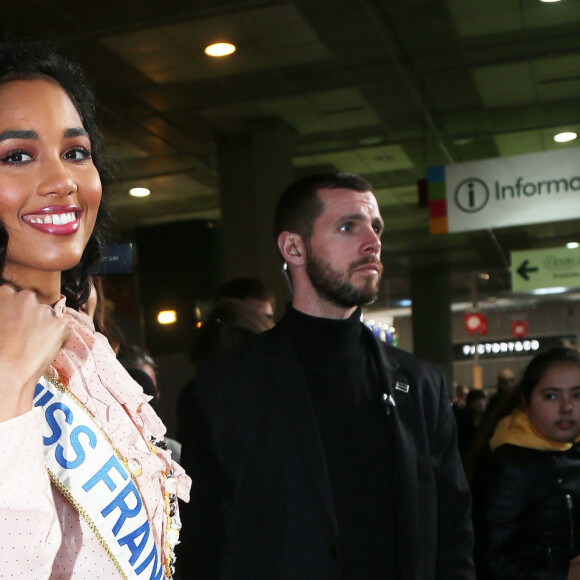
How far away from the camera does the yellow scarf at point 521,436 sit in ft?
8.62

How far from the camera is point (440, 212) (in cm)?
760

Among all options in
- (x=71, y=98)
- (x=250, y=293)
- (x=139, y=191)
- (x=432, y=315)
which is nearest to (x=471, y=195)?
(x=250, y=293)

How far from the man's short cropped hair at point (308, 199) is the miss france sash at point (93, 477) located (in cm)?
118

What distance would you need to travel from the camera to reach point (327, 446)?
1978mm

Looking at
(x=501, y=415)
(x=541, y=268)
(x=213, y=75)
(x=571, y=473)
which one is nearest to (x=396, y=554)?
(x=571, y=473)

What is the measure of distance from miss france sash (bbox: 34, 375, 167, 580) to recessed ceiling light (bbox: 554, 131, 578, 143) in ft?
28.7

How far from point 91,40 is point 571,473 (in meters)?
4.88

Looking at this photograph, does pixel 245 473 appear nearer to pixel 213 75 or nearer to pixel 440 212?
pixel 213 75

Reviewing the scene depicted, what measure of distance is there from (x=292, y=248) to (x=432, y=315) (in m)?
16.0

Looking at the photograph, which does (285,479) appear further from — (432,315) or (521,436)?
(432,315)

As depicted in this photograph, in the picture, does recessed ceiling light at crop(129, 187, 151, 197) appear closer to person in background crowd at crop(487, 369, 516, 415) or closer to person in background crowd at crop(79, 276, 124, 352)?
person in background crowd at crop(487, 369, 516, 415)

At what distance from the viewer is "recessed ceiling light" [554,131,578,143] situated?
9000mm

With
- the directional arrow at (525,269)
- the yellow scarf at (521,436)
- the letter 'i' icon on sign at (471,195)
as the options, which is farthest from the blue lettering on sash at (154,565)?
the directional arrow at (525,269)

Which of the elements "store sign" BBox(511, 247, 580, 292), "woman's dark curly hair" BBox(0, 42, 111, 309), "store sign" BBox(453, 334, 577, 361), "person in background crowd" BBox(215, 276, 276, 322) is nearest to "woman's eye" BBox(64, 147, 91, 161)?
"woman's dark curly hair" BBox(0, 42, 111, 309)
